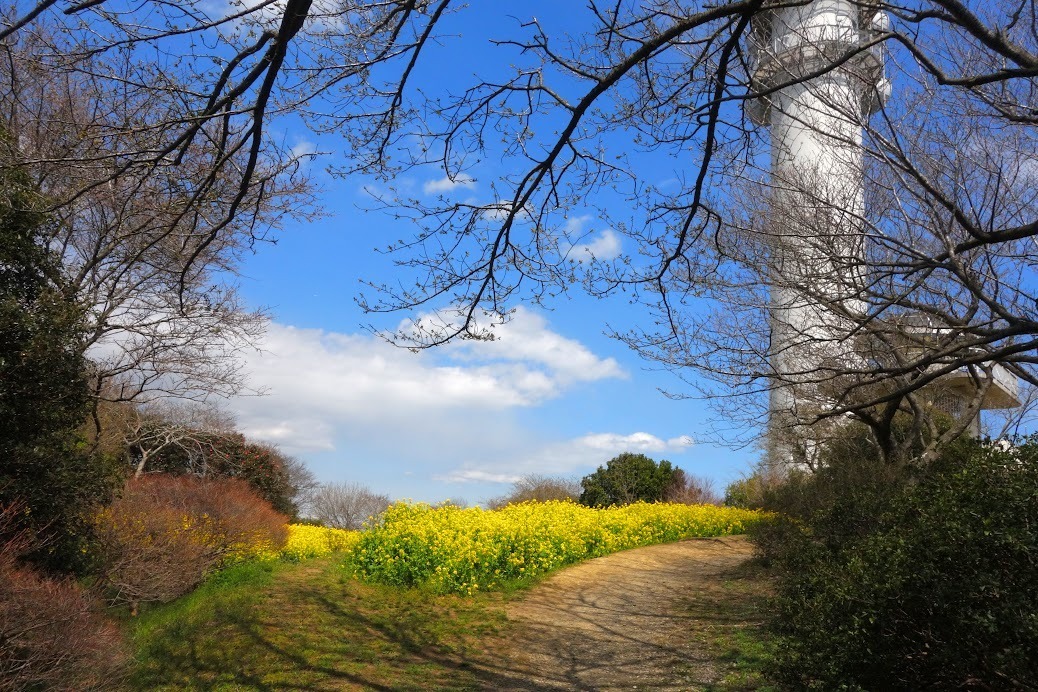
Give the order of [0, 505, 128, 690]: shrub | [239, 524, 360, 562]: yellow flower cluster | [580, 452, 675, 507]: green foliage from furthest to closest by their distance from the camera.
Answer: [580, 452, 675, 507]: green foliage → [239, 524, 360, 562]: yellow flower cluster → [0, 505, 128, 690]: shrub

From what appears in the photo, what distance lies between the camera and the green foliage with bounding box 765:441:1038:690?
143 inches

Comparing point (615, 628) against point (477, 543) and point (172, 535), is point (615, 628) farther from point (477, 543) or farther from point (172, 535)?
point (172, 535)

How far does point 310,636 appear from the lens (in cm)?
749

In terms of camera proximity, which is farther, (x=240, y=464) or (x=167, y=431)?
(x=240, y=464)

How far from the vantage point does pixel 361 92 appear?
14.3 feet

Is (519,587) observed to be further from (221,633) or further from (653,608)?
(221,633)

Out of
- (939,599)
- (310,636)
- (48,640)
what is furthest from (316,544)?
(939,599)

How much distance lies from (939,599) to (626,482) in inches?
615

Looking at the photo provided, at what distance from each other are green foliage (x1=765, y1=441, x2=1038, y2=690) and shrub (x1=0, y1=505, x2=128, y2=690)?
507 cm

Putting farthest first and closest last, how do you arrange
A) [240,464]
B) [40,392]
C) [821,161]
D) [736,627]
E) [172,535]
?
[240,464], [172,535], [821,161], [736,627], [40,392]

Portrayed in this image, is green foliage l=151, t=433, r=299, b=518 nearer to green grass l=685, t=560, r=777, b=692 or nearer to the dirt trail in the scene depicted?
the dirt trail

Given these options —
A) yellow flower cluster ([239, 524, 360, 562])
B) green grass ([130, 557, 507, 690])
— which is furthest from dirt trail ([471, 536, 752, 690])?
yellow flower cluster ([239, 524, 360, 562])

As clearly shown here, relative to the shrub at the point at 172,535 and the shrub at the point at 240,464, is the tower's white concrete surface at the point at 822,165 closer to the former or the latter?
the shrub at the point at 172,535

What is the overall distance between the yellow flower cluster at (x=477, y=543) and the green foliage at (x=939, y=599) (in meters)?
4.86
